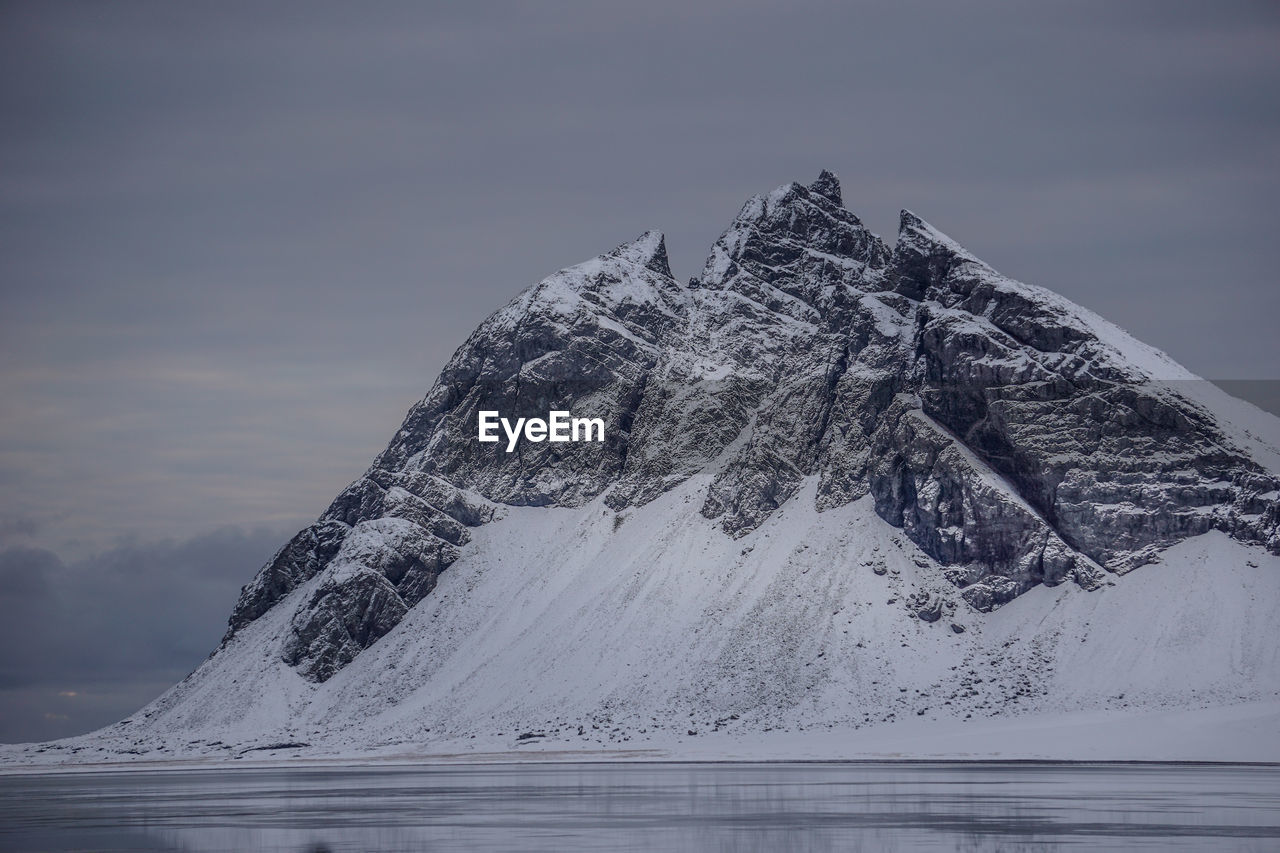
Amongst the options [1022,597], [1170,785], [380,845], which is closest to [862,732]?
[1022,597]

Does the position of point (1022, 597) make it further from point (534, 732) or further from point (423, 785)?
point (423, 785)

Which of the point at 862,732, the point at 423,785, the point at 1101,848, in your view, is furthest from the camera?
the point at 862,732

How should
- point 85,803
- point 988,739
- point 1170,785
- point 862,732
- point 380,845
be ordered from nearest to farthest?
point 380,845
point 1170,785
point 85,803
point 988,739
point 862,732

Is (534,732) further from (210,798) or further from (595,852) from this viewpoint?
(595,852)

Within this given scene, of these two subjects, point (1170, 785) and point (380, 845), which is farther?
point (1170, 785)

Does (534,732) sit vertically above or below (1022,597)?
below

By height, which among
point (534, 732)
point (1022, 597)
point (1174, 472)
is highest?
point (1174, 472)

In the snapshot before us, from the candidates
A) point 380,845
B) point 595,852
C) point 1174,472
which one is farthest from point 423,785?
point 1174,472
